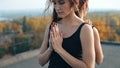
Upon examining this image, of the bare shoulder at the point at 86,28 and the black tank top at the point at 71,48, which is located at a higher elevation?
the bare shoulder at the point at 86,28

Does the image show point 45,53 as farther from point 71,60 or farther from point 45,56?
point 71,60

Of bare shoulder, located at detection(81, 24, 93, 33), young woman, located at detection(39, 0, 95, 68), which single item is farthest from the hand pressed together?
bare shoulder, located at detection(81, 24, 93, 33)

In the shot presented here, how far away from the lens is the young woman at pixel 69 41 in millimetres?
1163

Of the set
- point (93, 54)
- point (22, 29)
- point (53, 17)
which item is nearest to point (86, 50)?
point (93, 54)

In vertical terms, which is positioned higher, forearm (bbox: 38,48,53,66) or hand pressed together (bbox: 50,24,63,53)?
hand pressed together (bbox: 50,24,63,53)

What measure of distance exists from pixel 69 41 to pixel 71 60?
0.09 m

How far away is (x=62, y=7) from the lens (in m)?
1.20

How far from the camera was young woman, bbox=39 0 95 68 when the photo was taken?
45.8 inches

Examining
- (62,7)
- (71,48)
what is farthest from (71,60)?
(62,7)

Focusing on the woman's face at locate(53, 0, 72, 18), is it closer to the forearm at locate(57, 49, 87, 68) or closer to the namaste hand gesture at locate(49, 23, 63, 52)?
the namaste hand gesture at locate(49, 23, 63, 52)

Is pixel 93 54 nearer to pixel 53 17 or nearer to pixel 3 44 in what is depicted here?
pixel 53 17

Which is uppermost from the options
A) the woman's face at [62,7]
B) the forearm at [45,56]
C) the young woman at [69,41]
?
the woman's face at [62,7]

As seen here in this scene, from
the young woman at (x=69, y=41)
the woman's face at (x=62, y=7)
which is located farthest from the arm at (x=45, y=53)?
the woman's face at (x=62, y=7)

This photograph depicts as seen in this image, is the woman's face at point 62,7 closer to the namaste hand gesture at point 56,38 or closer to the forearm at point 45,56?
the namaste hand gesture at point 56,38
